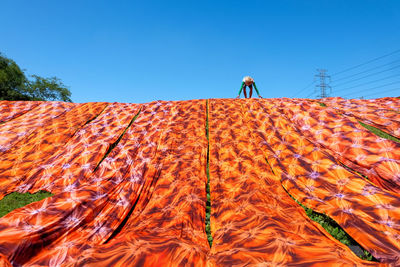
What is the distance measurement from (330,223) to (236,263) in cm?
211

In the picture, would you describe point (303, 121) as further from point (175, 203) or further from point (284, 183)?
point (175, 203)

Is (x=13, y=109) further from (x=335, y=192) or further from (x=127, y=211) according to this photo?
(x=335, y=192)

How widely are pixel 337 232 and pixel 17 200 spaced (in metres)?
6.12

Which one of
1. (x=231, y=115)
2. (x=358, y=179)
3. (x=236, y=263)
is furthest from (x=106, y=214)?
(x=231, y=115)

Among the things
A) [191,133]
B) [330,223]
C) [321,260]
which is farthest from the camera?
[191,133]

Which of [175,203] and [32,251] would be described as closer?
[32,251]

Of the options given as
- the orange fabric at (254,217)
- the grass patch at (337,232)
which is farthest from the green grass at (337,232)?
the orange fabric at (254,217)

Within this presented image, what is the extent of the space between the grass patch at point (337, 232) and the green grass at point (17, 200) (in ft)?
18.1

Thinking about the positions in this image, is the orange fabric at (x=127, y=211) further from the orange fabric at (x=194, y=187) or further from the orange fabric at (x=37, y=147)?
the orange fabric at (x=37, y=147)

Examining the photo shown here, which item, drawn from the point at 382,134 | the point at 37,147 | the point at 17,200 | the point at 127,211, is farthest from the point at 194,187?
the point at 382,134

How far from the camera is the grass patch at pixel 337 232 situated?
229 centimetres

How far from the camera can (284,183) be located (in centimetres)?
411

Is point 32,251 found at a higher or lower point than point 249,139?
lower

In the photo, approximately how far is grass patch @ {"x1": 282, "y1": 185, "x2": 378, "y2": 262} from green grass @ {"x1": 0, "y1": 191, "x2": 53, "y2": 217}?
18.1 feet
